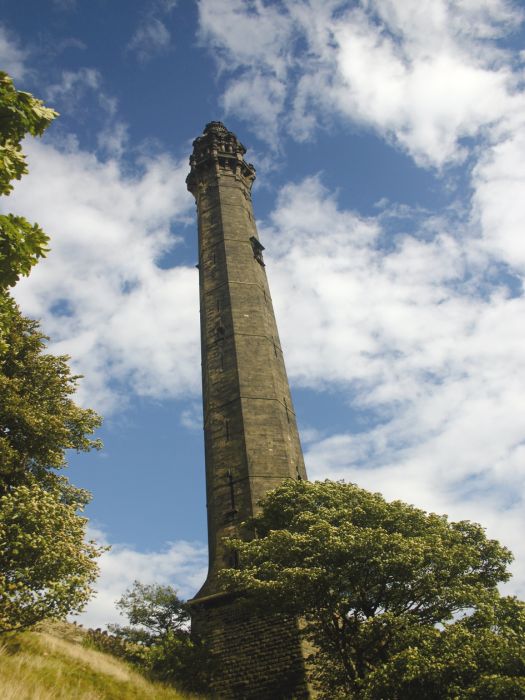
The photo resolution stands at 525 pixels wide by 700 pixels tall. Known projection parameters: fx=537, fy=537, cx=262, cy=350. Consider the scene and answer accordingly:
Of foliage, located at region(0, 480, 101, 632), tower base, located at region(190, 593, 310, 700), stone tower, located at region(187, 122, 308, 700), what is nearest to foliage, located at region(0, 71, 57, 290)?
foliage, located at region(0, 480, 101, 632)

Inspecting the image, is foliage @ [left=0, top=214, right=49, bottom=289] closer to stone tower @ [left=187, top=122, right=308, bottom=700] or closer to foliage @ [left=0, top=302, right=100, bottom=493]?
foliage @ [left=0, top=302, right=100, bottom=493]

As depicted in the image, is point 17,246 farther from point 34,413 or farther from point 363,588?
point 363,588

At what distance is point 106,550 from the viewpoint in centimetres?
1481

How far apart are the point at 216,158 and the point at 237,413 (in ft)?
66.3

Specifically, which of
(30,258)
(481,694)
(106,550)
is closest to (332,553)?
(481,694)

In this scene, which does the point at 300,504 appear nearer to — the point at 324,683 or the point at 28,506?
the point at 324,683

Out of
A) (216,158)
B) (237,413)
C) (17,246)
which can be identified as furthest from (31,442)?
(216,158)

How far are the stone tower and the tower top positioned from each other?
0.10m

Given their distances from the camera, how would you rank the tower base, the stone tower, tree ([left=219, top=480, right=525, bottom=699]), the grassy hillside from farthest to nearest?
the stone tower < the tower base < tree ([left=219, top=480, right=525, bottom=699]) < the grassy hillside

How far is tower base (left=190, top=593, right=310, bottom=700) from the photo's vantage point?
54.1 ft

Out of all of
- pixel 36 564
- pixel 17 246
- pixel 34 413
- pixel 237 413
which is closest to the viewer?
pixel 17 246

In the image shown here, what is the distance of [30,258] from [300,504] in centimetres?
1201

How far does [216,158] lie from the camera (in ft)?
119

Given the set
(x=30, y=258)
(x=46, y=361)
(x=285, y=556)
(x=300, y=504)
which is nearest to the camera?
(x=30, y=258)
